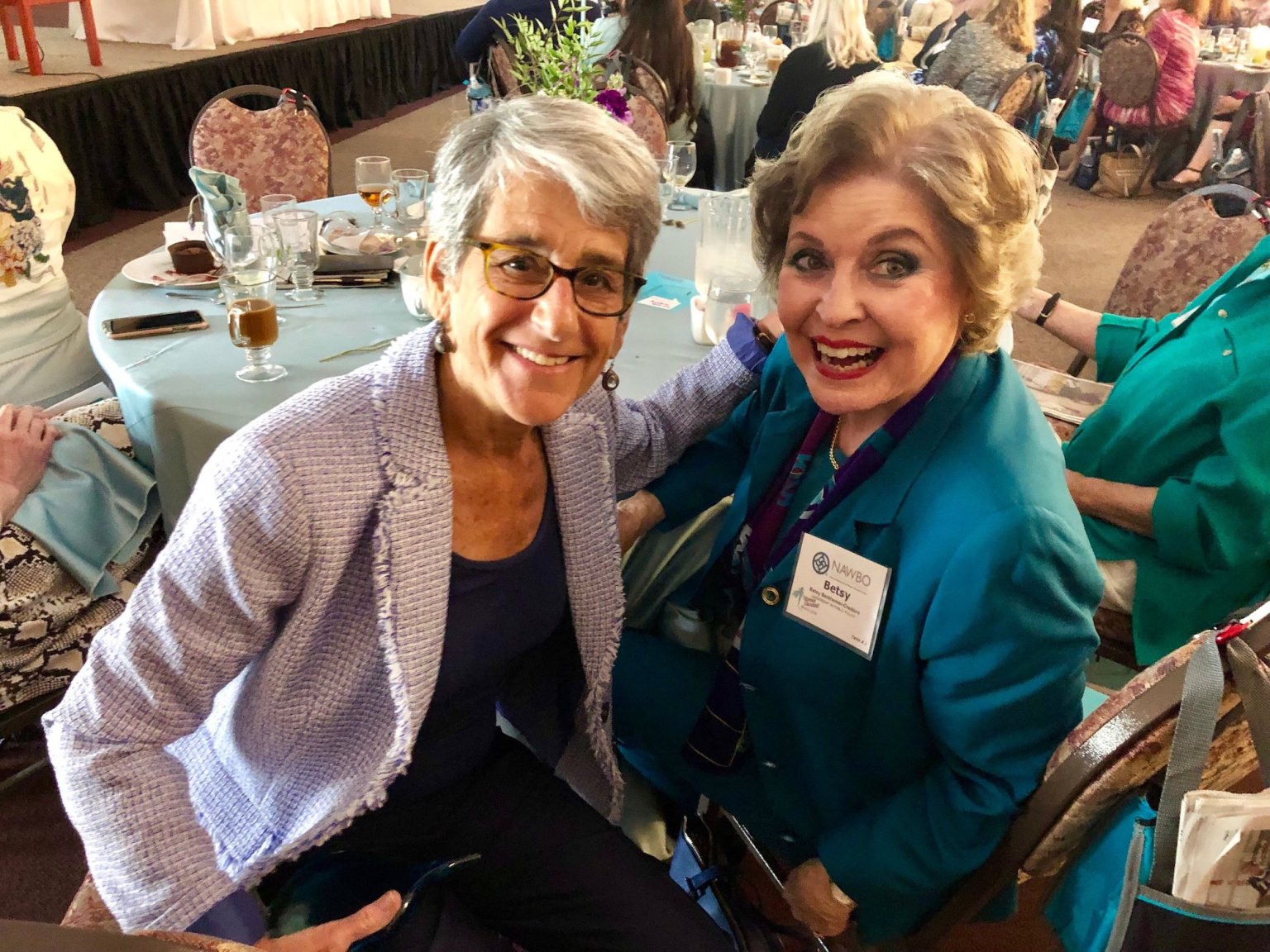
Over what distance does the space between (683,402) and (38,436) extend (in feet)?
4.02

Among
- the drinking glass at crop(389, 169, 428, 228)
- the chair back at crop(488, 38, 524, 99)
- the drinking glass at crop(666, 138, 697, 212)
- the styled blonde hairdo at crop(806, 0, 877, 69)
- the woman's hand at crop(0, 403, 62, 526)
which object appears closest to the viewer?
the woman's hand at crop(0, 403, 62, 526)

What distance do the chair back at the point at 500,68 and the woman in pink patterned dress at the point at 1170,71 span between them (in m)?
5.03

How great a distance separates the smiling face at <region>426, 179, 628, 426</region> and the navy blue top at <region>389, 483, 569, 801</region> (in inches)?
8.4

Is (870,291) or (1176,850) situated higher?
(870,291)

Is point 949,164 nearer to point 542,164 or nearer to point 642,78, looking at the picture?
point 542,164

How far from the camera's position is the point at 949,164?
1.10 metres

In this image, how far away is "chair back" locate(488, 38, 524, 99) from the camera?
474cm

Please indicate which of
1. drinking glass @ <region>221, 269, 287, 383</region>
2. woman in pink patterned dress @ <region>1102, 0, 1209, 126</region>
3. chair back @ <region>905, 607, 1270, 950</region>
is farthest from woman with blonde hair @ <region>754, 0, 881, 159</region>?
woman in pink patterned dress @ <region>1102, 0, 1209, 126</region>

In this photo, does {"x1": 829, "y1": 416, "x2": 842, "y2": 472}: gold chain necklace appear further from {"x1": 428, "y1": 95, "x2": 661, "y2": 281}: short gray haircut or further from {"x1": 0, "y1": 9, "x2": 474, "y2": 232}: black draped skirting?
{"x1": 0, "y1": 9, "x2": 474, "y2": 232}: black draped skirting

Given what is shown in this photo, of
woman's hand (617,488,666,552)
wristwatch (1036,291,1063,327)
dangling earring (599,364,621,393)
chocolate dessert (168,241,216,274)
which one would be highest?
dangling earring (599,364,621,393)

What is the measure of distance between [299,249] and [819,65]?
2.92 m

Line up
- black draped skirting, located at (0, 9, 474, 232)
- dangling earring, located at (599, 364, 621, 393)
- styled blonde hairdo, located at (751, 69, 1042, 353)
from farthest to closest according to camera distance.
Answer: black draped skirting, located at (0, 9, 474, 232), dangling earring, located at (599, 364, 621, 393), styled blonde hairdo, located at (751, 69, 1042, 353)

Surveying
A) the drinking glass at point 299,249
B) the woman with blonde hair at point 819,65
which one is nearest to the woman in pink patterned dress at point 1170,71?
the woman with blonde hair at point 819,65

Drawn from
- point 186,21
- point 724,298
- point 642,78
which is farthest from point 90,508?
point 186,21
